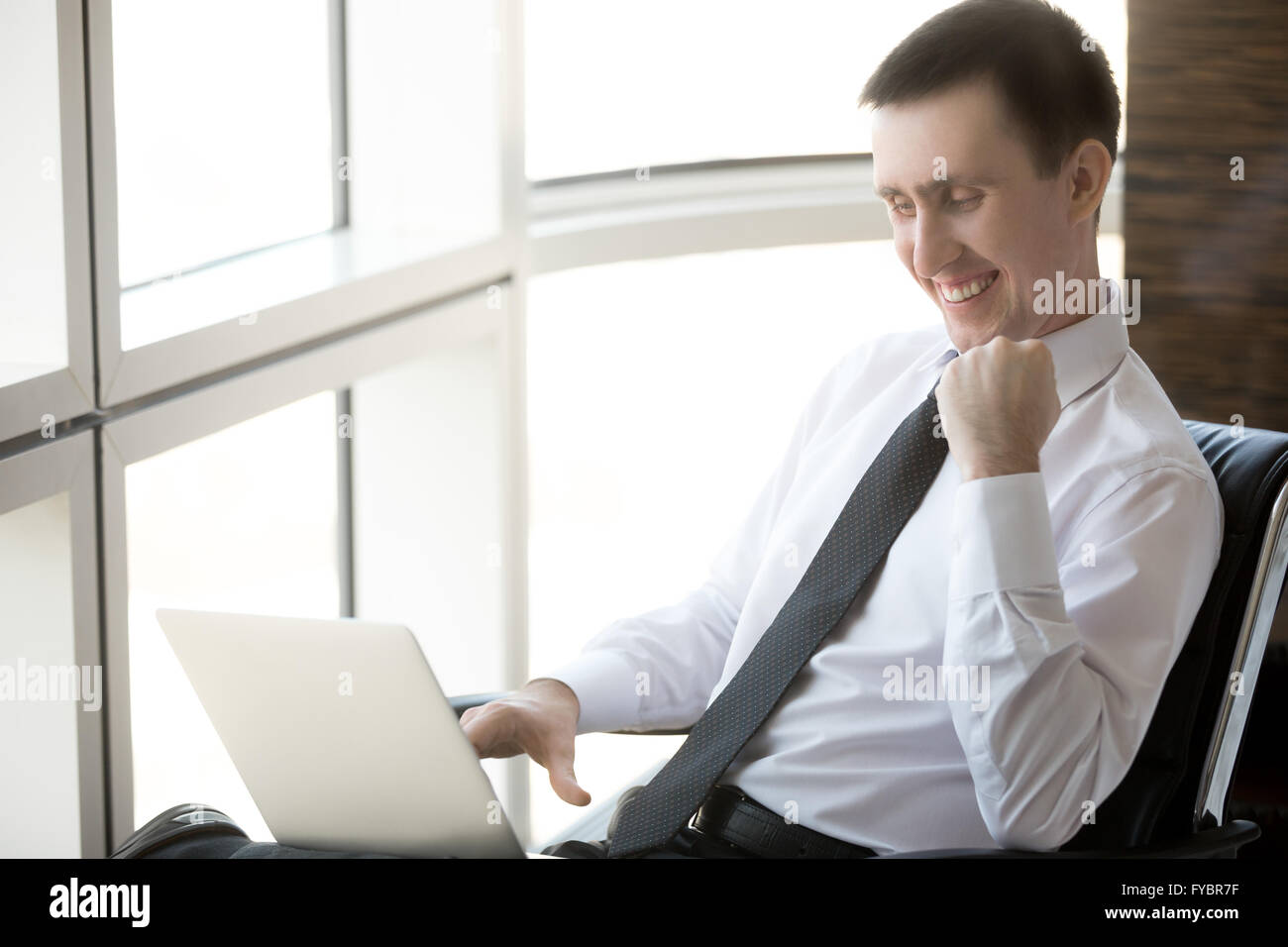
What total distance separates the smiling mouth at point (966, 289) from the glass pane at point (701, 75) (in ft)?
5.68

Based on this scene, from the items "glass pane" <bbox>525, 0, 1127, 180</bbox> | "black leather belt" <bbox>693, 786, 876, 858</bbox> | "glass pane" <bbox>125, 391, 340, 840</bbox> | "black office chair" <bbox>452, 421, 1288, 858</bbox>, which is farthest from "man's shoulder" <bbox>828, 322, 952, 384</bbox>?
"glass pane" <bbox>525, 0, 1127, 180</bbox>

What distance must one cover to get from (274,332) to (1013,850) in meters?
Result: 1.35

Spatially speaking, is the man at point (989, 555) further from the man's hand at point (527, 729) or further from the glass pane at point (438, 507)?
the glass pane at point (438, 507)

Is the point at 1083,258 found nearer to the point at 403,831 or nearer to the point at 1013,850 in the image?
the point at 1013,850

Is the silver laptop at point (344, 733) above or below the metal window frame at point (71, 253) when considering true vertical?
below

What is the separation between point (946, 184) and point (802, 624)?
0.54 m

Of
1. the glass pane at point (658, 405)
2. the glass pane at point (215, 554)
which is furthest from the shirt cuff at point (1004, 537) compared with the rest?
the glass pane at point (658, 405)

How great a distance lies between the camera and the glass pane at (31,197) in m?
1.72

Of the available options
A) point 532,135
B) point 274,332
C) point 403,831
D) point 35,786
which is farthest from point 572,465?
point 403,831

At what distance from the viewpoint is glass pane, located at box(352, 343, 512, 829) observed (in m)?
2.90

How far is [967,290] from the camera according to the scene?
5.46 ft

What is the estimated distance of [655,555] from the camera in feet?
12.8

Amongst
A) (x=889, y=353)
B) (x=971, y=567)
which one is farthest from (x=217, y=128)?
(x=971, y=567)

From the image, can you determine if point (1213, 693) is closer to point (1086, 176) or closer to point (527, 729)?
point (1086, 176)
